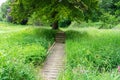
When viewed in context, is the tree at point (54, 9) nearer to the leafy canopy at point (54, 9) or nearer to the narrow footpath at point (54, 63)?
the leafy canopy at point (54, 9)

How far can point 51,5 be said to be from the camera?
16.3 metres

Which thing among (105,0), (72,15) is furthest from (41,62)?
(105,0)

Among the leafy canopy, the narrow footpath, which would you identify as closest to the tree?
the leafy canopy

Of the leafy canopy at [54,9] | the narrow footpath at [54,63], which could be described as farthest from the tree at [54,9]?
the narrow footpath at [54,63]

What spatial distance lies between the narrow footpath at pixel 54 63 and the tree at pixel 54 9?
1.78 m

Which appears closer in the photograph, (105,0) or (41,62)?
(41,62)

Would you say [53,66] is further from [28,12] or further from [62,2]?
[28,12]

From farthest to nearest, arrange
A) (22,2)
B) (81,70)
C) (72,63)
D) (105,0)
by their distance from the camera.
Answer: (105,0)
(22,2)
(72,63)
(81,70)

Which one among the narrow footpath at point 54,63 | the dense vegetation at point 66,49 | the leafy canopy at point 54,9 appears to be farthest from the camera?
the leafy canopy at point 54,9

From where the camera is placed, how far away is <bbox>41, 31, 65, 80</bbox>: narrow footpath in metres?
9.26

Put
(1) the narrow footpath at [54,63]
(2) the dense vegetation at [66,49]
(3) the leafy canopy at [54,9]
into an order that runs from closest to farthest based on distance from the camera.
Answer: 1. (2) the dense vegetation at [66,49]
2. (1) the narrow footpath at [54,63]
3. (3) the leafy canopy at [54,9]

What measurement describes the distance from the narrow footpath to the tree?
5.84ft

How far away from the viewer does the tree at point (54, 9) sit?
16.0 metres

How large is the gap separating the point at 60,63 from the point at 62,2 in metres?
6.44
